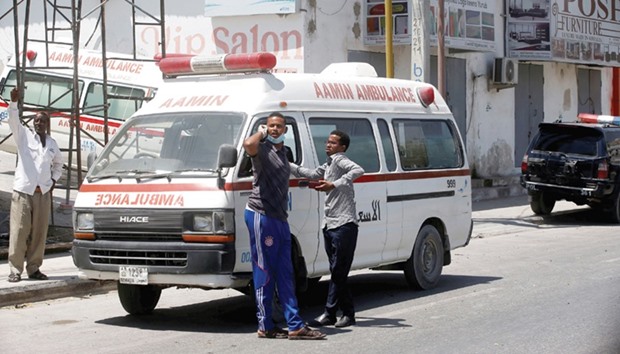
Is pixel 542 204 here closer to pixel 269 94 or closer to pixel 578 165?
pixel 578 165

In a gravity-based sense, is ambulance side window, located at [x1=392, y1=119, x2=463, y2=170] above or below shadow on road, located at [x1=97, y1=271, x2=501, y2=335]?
above

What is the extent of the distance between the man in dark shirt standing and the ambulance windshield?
0.66 m

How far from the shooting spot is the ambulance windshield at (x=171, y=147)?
32.4ft

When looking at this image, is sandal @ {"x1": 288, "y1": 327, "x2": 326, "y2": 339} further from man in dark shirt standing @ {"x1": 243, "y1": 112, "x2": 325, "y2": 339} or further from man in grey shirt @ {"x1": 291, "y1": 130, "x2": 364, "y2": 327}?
man in grey shirt @ {"x1": 291, "y1": 130, "x2": 364, "y2": 327}

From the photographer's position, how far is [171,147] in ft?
33.3

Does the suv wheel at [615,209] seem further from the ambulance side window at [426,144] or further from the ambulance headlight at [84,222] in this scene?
the ambulance headlight at [84,222]

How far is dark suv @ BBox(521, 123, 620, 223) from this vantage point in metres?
20.2

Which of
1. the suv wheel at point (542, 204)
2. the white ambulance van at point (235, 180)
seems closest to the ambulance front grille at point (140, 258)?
the white ambulance van at point (235, 180)

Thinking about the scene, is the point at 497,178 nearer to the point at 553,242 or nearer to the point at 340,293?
the point at 553,242

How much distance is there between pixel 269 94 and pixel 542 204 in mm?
12724

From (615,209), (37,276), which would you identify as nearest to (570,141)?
(615,209)

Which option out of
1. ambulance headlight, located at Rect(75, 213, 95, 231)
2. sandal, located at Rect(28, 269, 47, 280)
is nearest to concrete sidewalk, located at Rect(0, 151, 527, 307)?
sandal, located at Rect(28, 269, 47, 280)

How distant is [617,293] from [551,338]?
2.78 m

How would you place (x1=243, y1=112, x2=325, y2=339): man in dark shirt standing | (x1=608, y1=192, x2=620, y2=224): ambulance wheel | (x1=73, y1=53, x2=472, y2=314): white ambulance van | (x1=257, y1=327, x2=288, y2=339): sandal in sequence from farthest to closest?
1. (x1=608, y1=192, x2=620, y2=224): ambulance wheel
2. (x1=73, y1=53, x2=472, y2=314): white ambulance van
3. (x1=257, y1=327, x2=288, y2=339): sandal
4. (x1=243, y1=112, x2=325, y2=339): man in dark shirt standing
